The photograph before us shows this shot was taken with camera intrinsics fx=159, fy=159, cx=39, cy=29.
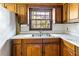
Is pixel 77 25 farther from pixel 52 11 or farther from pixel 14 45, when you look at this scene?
pixel 14 45

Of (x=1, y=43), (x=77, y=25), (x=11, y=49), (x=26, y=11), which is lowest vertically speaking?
(x=11, y=49)

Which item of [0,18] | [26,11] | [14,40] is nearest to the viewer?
[0,18]

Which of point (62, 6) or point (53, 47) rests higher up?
point (62, 6)

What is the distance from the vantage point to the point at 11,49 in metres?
4.00

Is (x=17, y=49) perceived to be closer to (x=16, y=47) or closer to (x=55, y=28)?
(x=16, y=47)

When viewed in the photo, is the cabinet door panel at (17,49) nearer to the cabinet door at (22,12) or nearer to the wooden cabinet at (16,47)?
the wooden cabinet at (16,47)

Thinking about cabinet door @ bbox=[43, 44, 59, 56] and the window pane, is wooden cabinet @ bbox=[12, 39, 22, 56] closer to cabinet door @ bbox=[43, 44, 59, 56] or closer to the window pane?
cabinet door @ bbox=[43, 44, 59, 56]

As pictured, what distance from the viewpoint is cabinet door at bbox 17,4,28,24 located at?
15.9 ft

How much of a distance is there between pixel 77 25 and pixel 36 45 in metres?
1.16

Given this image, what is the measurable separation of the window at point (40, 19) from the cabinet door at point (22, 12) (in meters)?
0.20

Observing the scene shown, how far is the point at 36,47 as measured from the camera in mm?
4070

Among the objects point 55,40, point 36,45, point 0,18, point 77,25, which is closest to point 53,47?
point 55,40

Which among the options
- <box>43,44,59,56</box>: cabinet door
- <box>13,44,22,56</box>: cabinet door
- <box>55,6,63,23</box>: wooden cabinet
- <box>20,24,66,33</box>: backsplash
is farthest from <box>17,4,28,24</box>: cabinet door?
<box>43,44,59,56</box>: cabinet door

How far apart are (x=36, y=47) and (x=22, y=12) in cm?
133
